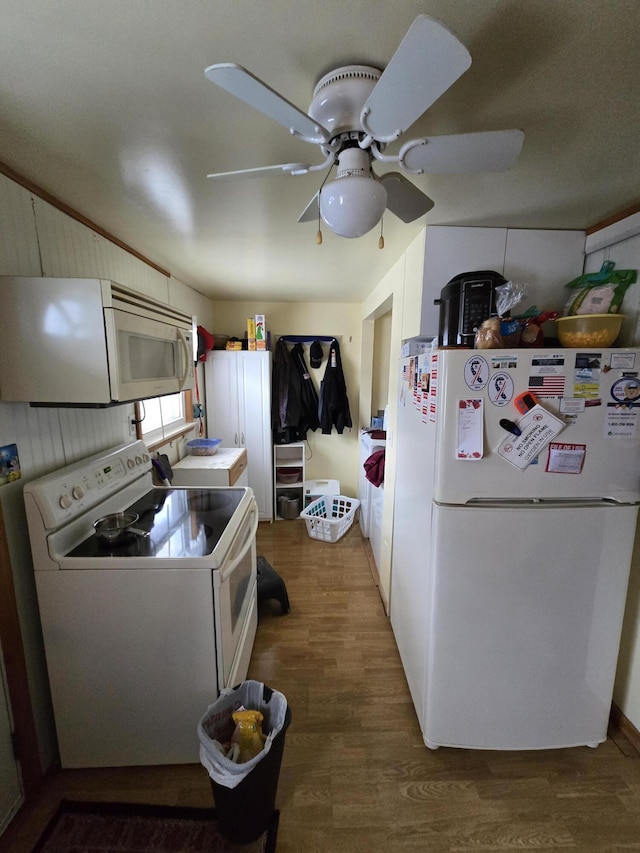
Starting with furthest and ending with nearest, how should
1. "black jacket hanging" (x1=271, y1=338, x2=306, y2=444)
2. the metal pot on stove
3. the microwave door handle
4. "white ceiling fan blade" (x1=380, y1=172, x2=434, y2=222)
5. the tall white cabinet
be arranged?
1. "black jacket hanging" (x1=271, y1=338, x2=306, y2=444)
2. the tall white cabinet
3. the microwave door handle
4. the metal pot on stove
5. "white ceiling fan blade" (x1=380, y1=172, x2=434, y2=222)

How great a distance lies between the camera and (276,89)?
0.81 m

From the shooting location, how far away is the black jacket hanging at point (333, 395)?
11.1 ft

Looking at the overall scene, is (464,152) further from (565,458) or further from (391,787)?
(391,787)

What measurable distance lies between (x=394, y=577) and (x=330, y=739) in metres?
0.76

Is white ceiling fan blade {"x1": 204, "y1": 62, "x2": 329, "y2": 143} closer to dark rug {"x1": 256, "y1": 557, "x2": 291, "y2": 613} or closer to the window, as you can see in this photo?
the window

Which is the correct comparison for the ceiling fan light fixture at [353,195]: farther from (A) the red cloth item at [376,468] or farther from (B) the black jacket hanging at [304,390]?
(B) the black jacket hanging at [304,390]

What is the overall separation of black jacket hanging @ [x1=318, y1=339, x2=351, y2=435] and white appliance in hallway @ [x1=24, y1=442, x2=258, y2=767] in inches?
85.4

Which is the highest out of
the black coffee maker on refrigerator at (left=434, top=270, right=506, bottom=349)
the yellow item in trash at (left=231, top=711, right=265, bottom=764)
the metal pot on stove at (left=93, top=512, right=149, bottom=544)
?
the black coffee maker on refrigerator at (left=434, top=270, right=506, bottom=349)

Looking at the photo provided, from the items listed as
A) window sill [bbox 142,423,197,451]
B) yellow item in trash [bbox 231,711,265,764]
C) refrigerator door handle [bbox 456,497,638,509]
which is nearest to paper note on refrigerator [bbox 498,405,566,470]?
refrigerator door handle [bbox 456,497,638,509]

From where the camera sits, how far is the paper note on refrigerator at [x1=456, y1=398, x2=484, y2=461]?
1.15 m

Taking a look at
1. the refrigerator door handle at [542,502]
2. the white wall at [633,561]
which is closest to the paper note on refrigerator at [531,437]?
the refrigerator door handle at [542,502]

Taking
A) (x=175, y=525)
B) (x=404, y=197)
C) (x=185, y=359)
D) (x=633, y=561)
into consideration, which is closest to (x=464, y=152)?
(x=404, y=197)

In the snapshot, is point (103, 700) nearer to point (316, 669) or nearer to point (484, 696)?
point (316, 669)

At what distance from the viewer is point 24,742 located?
1165 millimetres
